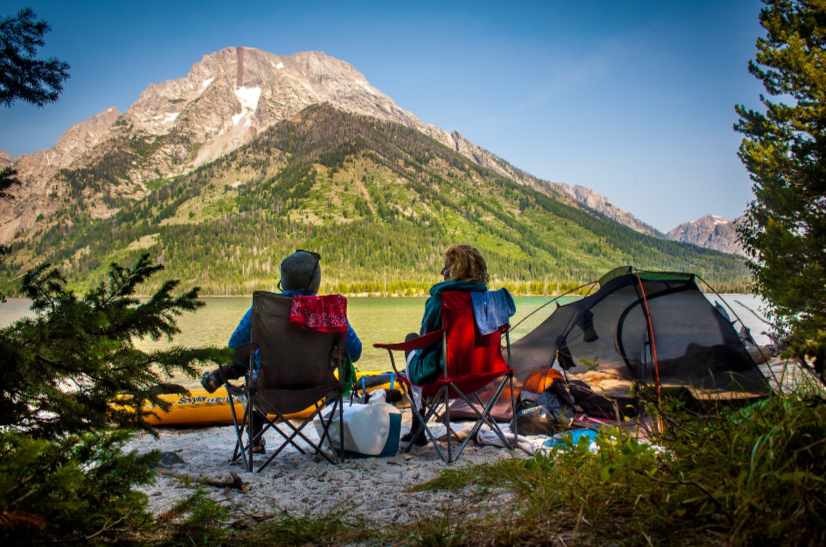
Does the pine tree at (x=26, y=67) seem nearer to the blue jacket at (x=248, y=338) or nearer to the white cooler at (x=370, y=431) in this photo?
the blue jacket at (x=248, y=338)

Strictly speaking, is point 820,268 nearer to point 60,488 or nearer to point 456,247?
point 456,247

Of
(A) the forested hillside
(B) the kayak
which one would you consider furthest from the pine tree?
(A) the forested hillside

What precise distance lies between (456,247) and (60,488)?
328 centimetres

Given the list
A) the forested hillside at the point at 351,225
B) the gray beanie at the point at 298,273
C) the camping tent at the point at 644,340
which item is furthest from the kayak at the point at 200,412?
the forested hillside at the point at 351,225

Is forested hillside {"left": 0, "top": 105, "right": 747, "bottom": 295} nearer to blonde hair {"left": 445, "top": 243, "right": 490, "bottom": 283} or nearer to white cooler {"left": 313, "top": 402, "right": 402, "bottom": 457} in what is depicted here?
blonde hair {"left": 445, "top": 243, "right": 490, "bottom": 283}

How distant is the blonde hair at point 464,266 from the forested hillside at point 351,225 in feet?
309

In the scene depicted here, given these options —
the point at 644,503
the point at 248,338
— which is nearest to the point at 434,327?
the point at 248,338

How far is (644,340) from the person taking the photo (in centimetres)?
488

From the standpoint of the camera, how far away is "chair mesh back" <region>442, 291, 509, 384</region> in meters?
3.87

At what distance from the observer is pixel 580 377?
5.30 m

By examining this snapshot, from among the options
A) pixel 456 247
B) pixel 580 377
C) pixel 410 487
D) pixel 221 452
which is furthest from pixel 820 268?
pixel 221 452

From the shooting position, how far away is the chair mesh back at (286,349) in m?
3.53

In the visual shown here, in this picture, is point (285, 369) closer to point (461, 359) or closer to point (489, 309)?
point (461, 359)

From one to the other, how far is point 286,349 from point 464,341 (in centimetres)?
140
